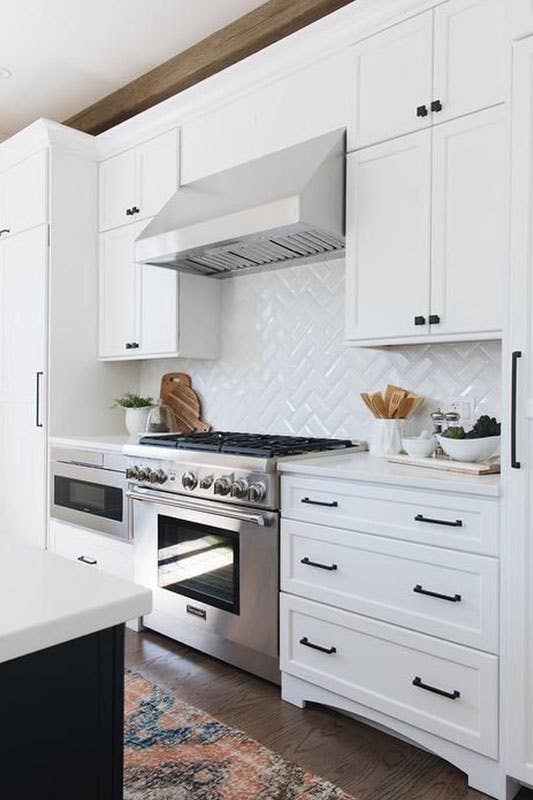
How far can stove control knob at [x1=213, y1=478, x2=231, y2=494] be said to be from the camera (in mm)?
2635

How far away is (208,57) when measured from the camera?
11.1ft

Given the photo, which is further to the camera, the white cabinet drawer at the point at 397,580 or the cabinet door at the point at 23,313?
the cabinet door at the point at 23,313

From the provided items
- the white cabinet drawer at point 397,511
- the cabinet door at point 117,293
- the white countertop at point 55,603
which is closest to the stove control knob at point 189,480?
the white cabinet drawer at point 397,511

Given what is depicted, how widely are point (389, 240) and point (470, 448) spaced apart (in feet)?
2.85

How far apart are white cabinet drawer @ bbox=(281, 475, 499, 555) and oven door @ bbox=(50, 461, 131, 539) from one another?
1.16m

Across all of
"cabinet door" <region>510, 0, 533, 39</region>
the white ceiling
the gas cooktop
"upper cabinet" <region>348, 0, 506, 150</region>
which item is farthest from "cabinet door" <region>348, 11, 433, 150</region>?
the gas cooktop

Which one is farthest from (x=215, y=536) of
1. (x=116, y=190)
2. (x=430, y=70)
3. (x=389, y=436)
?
(x=116, y=190)

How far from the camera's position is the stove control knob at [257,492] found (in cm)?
251

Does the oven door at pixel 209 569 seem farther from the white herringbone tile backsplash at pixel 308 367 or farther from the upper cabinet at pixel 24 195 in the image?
the upper cabinet at pixel 24 195

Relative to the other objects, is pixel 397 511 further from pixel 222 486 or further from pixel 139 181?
pixel 139 181

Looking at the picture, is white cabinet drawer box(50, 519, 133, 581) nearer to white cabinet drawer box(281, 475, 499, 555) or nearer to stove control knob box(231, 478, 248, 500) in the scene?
stove control knob box(231, 478, 248, 500)

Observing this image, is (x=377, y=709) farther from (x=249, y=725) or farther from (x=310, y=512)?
(x=310, y=512)

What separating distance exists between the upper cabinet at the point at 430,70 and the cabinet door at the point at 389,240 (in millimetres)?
86

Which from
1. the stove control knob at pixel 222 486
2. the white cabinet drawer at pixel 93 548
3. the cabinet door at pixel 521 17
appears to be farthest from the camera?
the white cabinet drawer at pixel 93 548
